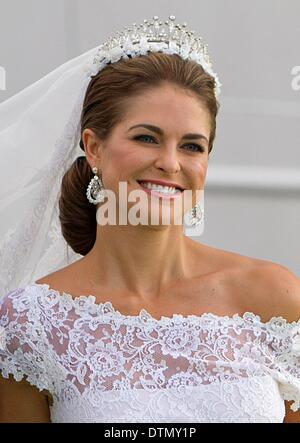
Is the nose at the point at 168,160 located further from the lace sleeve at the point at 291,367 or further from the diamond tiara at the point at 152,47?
the lace sleeve at the point at 291,367

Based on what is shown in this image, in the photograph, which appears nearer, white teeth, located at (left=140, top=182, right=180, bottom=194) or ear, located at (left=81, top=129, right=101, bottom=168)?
white teeth, located at (left=140, top=182, right=180, bottom=194)

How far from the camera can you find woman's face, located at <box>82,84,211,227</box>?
1828 millimetres

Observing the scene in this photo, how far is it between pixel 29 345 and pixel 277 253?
1.15m

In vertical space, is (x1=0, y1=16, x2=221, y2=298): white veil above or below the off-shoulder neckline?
above

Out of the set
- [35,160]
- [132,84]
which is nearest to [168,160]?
[132,84]

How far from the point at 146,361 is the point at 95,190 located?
14.0 inches

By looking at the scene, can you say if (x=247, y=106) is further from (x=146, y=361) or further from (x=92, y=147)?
(x=146, y=361)

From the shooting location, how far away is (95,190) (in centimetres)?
196

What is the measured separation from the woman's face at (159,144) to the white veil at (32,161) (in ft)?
0.85

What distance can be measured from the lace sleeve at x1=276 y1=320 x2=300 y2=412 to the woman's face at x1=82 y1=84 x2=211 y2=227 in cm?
33

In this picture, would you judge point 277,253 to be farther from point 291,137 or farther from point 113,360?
point 113,360

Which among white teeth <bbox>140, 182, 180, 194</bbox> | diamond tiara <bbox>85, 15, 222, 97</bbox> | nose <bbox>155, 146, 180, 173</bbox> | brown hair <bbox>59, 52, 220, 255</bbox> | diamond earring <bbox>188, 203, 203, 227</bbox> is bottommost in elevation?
diamond earring <bbox>188, 203, 203, 227</bbox>

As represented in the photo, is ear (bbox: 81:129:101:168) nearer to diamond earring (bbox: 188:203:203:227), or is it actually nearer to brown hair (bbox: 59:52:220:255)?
brown hair (bbox: 59:52:220:255)

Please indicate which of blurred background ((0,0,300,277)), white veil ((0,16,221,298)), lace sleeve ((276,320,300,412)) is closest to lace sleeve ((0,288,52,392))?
white veil ((0,16,221,298))
